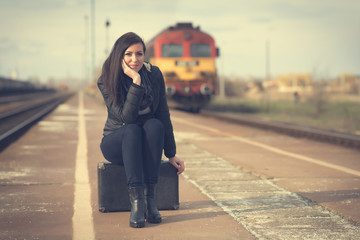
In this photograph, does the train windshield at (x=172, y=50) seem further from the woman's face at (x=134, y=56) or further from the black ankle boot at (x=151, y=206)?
the black ankle boot at (x=151, y=206)

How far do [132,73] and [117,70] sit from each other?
138mm

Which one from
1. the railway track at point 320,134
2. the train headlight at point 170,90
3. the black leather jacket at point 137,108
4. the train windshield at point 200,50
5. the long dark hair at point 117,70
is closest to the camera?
the black leather jacket at point 137,108

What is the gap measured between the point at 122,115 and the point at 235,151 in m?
5.64

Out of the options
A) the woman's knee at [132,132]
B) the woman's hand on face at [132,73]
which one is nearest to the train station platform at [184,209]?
the woman's knee at [132,132]

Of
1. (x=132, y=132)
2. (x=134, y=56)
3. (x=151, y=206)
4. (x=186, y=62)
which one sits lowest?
(x=151, y=206)

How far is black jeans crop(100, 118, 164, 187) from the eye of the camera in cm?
432

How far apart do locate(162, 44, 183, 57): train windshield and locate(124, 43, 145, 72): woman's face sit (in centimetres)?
1846

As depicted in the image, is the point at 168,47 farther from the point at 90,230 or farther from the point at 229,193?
the point at 90,230

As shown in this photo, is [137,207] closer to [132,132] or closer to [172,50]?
[132,132]

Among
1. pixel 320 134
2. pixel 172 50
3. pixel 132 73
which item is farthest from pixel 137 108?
pixel 172 50

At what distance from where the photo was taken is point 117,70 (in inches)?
175

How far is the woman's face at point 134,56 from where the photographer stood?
446 cm

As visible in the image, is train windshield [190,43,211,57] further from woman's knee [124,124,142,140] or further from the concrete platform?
woman's knee [124,124,142,140]

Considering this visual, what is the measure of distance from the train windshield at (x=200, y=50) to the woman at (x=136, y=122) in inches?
740
